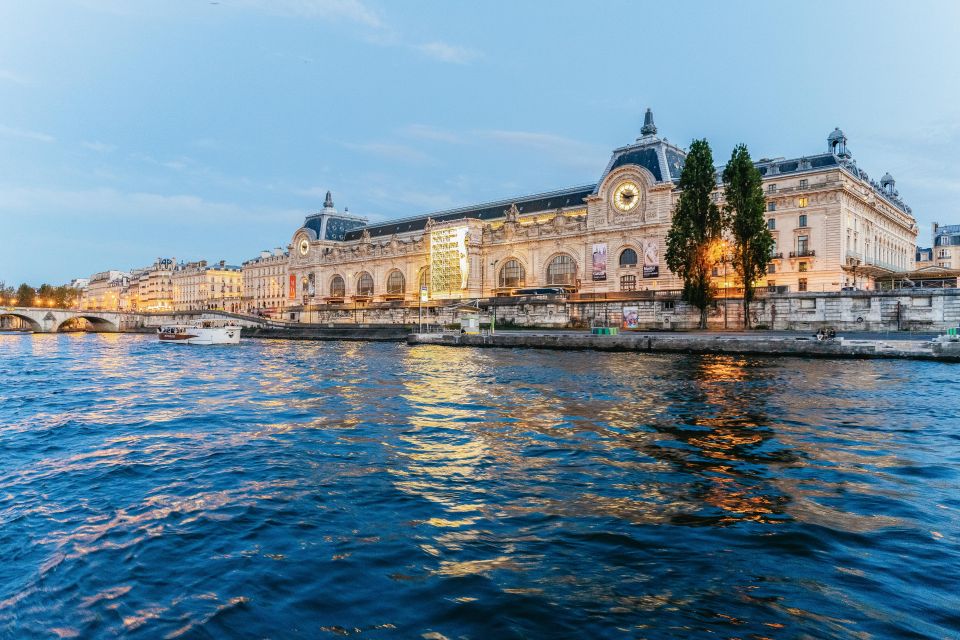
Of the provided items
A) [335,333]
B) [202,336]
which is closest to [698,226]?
[335,333]

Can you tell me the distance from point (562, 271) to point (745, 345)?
4146 cm

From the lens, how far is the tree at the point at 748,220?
→ 44938 mm

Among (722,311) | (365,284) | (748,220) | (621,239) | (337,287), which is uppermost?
(621,239)

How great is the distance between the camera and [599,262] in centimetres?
7075

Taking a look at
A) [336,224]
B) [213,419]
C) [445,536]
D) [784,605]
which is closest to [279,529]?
[445,536]

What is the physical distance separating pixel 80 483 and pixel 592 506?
27.2 ft

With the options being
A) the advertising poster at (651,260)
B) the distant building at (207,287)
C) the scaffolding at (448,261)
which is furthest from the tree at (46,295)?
the advertising poster at (651,260)

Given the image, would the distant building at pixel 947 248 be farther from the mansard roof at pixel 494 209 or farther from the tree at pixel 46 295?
the tree at pixel 46 295

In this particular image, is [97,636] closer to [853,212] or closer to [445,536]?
[445,536]

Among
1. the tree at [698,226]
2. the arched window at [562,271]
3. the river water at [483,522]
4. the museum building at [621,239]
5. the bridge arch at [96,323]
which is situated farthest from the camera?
the bridge arch at [96,323]

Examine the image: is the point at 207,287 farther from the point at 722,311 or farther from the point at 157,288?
the point at 722,311

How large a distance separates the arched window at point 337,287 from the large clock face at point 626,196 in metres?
54.8

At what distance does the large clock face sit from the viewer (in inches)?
2682

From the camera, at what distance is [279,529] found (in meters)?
6.96
